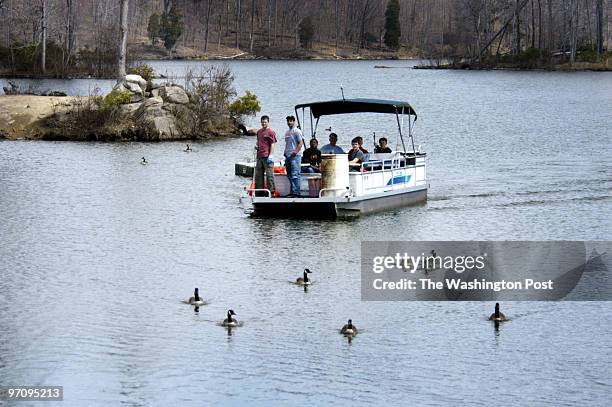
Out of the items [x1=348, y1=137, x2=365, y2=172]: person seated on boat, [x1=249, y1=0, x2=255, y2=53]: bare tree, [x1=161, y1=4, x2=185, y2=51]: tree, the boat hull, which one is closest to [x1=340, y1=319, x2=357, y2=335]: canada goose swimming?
the boat hull

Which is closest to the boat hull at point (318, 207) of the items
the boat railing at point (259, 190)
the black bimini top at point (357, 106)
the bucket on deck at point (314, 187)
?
the boat railing at point (259, 190)

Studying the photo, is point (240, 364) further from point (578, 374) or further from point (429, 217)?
point (429, 217)

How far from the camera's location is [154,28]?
6624 inches

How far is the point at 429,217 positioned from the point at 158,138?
72.0 ft

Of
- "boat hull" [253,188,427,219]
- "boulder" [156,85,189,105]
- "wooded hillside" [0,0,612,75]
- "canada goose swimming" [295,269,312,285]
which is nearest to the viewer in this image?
"canada goose swimming" [295,269,312,285]

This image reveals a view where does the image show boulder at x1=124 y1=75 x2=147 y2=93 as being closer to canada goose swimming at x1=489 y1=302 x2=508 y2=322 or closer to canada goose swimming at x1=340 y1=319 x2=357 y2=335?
canada goose swimming at x1=489 y1=302 x2=508 y2=322

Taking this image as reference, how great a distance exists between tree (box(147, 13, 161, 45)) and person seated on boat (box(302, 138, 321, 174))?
13812cm

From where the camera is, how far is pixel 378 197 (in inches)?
1282

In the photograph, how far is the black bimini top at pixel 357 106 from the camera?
35375 millimetres

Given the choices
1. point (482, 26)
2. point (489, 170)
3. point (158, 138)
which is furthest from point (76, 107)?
point (482, 26)

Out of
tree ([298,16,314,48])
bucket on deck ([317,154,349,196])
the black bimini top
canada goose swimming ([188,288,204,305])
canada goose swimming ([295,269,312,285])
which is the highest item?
tree ([298,16,314,48])

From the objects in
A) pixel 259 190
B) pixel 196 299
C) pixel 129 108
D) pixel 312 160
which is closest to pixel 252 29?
pixel 129 108

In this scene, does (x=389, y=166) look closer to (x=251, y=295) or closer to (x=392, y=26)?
(x=251, y=295)

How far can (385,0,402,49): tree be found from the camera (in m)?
188
